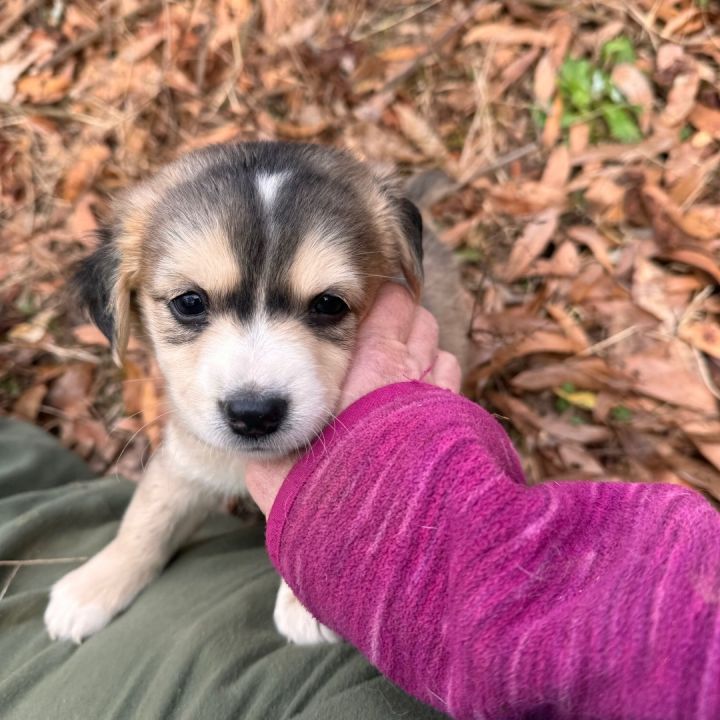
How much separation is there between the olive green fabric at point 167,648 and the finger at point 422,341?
855 mm

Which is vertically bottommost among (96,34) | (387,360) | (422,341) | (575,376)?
(575,376)

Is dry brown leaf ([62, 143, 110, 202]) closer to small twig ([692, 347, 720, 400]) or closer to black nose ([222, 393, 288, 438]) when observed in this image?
black nose ([222, 393, 288, 438])

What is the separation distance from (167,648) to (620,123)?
3205mm

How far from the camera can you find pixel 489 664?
119cm

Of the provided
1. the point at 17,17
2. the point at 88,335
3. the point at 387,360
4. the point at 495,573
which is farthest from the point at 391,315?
the point at 17,17

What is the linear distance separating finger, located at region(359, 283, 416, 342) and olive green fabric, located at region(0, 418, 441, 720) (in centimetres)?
91

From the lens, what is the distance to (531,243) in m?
3.33

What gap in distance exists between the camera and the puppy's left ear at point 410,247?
222cm

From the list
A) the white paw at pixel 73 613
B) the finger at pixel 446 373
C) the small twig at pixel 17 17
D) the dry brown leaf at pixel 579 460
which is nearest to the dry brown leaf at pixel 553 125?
the dry brown leaf at pixel 579 460

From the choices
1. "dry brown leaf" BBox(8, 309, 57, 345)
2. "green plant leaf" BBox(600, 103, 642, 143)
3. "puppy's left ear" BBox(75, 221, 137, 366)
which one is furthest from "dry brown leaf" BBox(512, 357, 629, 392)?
"dry brown leaf" BBox(8, 309, 57, 345)

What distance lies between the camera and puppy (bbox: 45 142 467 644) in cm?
175

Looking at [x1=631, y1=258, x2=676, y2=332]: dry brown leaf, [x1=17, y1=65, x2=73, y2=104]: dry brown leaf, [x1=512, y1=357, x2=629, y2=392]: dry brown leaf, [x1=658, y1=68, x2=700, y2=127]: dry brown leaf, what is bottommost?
[x1=512, y1=357, x2=629, y2=392]: dry brown leaf

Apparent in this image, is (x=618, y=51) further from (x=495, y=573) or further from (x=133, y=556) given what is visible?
(x=133, y=556)

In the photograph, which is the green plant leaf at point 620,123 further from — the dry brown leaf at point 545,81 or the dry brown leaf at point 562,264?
the dry brown leaf at point 562,264
